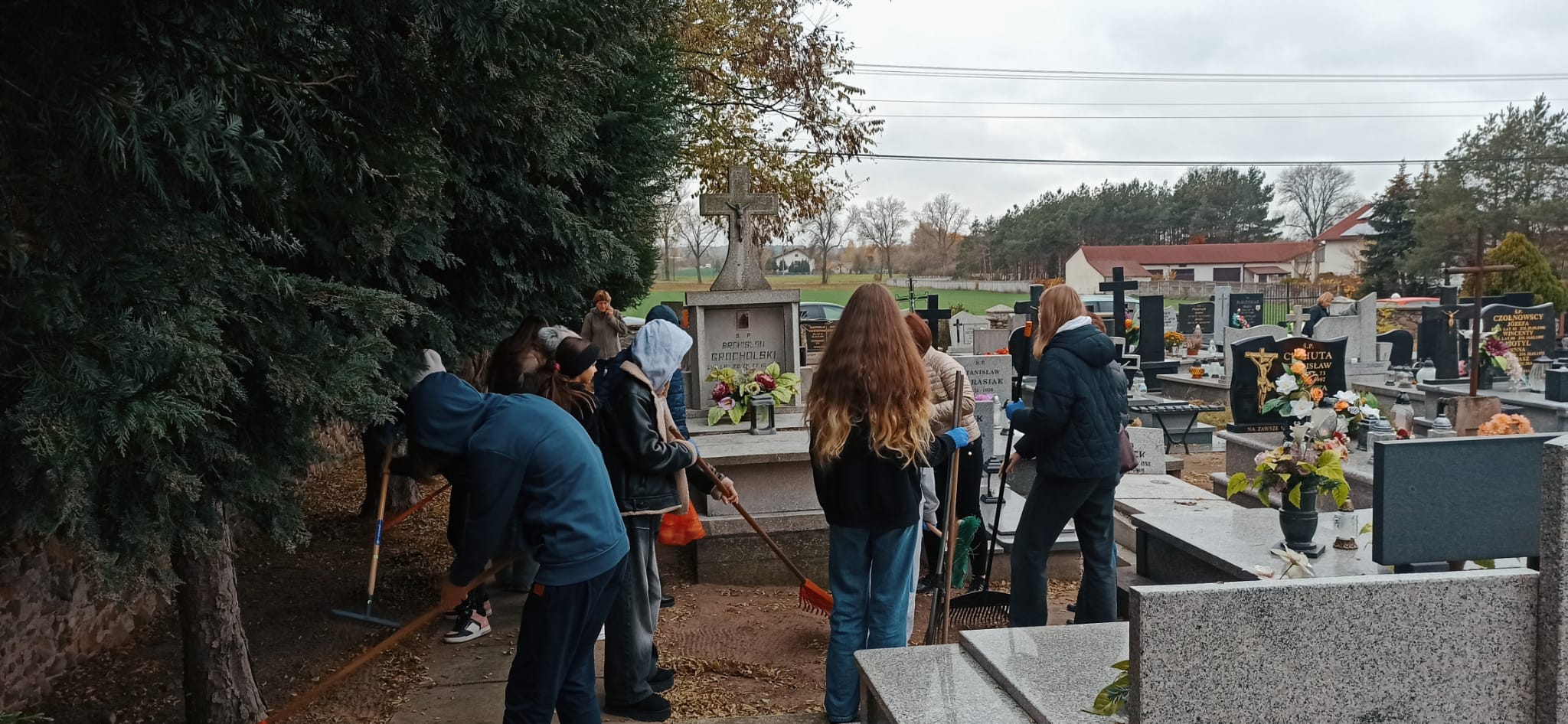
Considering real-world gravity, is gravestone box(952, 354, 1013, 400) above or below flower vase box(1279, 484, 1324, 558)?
above

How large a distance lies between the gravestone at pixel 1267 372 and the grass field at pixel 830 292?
68.5 feet

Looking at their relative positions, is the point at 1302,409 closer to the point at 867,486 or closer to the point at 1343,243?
the point at 867,486

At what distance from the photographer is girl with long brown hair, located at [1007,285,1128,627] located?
4754 millimetres

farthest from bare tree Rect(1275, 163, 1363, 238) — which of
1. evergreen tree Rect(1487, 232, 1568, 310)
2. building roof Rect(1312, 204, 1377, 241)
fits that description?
evergreen tree Rect(1487, 232, 1568, 310)

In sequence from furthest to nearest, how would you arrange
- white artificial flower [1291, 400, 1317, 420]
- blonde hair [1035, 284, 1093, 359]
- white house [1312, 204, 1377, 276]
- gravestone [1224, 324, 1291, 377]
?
1. white house [1312, 204, 1377, 276]
2. gravestone [1224, 324, 1291, 377]
3. white artificial flower [1291, 400, 1317, 420]
4. blonde hair [1035, 284, 1093, 359]

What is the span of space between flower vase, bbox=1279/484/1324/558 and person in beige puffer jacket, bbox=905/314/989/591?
1.70m

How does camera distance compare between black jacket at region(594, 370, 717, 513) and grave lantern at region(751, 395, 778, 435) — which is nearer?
black jacket at region(594, 370, 717, 513)

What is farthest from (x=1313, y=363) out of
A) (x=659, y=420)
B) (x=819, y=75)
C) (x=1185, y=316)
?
(x=1185, y=316)

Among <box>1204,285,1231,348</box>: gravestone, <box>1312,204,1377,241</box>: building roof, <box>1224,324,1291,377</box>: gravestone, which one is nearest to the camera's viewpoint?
<box>1224,324,1291,377</box>: gravestone

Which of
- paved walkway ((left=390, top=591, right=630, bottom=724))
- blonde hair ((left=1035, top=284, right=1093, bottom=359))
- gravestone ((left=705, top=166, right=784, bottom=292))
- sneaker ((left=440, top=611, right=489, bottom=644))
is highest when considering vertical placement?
gravestone ((left=705, top=166, right=784, bottom=292))

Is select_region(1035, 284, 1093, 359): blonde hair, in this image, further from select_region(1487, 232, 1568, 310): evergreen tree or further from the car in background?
select_region(1487, 232, 1568, 310): evergreen tree

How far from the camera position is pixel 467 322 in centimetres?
641

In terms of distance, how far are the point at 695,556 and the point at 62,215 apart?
16.4ft

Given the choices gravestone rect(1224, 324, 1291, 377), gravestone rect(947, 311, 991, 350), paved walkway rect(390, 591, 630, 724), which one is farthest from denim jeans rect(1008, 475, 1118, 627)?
gravestone rect(947, 311, 991, 350)
